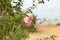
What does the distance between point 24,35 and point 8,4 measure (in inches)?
8.0

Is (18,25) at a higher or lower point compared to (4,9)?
lower

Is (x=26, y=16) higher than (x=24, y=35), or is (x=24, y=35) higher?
(x=26, y=16)

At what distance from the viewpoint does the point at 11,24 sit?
4.72 ft

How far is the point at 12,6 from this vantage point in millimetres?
1441

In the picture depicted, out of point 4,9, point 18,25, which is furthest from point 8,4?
point 18,25

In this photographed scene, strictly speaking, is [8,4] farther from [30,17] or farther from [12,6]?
[30,17]

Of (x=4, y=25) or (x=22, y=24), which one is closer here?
(x=4, y=25)

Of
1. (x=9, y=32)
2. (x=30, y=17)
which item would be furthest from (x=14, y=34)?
(x=30, y=17)

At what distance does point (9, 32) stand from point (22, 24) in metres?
0.10

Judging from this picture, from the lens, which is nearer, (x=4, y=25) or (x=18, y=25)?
(x=4, y=25)

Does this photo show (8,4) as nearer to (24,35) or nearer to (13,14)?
(13,14)

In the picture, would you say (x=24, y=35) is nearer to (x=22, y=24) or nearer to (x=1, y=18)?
(x=22, y=24)

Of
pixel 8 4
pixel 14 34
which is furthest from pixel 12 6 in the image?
pixel 14 34

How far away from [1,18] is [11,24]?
11 centimetres
